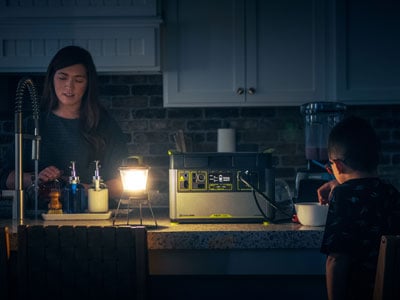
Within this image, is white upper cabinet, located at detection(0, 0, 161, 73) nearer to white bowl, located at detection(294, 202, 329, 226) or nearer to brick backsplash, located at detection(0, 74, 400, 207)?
brick backsplash, located at detection(0, 74, 400, 207)

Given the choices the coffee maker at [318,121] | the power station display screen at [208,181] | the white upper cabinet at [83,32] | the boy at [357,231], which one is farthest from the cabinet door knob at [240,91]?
the boy at [357,231]

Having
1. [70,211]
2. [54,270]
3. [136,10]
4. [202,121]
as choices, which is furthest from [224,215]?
[202,121]

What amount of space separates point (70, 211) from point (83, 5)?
1.32 meters

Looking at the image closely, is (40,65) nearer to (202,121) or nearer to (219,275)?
(202,121)

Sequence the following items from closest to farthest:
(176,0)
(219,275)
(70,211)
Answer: (219,275), (70,211), (176,0)

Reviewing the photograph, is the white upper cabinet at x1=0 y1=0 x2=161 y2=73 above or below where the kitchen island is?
above

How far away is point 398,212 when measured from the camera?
1418mm

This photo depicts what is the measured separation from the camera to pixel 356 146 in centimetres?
152

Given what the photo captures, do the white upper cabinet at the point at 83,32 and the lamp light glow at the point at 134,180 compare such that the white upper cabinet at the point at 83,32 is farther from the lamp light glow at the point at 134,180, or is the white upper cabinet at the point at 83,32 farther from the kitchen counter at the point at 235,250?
the kitchen counter at the point at 235,250

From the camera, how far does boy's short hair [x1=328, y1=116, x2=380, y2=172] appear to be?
149 cm

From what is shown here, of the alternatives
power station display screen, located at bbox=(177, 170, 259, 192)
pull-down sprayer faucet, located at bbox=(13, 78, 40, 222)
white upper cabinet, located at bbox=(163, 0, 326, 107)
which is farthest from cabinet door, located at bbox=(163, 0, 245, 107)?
power station display screen, located at bbox=(177, 170, 259, 192)

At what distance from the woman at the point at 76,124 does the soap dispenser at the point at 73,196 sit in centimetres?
58

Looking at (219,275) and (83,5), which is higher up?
(83,5)

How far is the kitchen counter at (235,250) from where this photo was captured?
5.35ft
